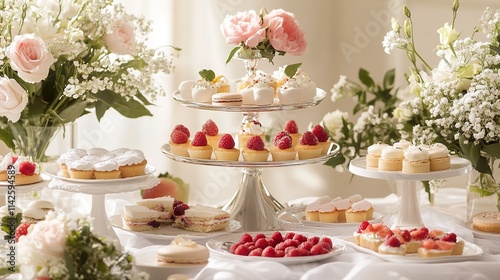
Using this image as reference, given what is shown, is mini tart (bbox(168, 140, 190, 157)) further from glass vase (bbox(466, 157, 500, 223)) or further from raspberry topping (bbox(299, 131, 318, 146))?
glass vase (bbox(466, 157, 500, 223))

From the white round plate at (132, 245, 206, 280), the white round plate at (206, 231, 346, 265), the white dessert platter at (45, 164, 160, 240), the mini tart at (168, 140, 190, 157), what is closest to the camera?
the white round plate at (132, 245, 206, 280)

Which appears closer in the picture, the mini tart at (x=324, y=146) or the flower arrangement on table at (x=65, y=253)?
the flower arrangement on table at (x=65, y=253)

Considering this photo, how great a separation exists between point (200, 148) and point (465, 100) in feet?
2.82

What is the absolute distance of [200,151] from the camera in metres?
3.29

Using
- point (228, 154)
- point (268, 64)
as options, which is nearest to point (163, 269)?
point (228, 154)

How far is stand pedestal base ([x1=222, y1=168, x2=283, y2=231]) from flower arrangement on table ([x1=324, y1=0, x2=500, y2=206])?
553 millimetres

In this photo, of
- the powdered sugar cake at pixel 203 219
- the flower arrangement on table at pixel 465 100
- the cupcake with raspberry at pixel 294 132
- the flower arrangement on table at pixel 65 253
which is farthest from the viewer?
the cupcake with raspberry at pixel 294 132

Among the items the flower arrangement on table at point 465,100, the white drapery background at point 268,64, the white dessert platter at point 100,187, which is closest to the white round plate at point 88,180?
the white dessert platter at point 100,187

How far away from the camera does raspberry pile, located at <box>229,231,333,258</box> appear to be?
283 cm

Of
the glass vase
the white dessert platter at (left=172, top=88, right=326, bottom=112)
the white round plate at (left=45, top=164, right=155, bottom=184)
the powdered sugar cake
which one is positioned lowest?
the powdered sugar cake

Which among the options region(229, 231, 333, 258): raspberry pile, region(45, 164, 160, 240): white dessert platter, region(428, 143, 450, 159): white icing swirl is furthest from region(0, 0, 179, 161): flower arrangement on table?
region(428, 143, 450, 159): white icing swirl

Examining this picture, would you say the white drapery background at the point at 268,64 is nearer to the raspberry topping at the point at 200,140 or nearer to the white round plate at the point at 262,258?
the raspberry topping at the point at 200,140

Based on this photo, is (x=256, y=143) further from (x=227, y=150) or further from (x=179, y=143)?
(x=179, y=143)

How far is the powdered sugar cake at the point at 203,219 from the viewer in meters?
3.13
